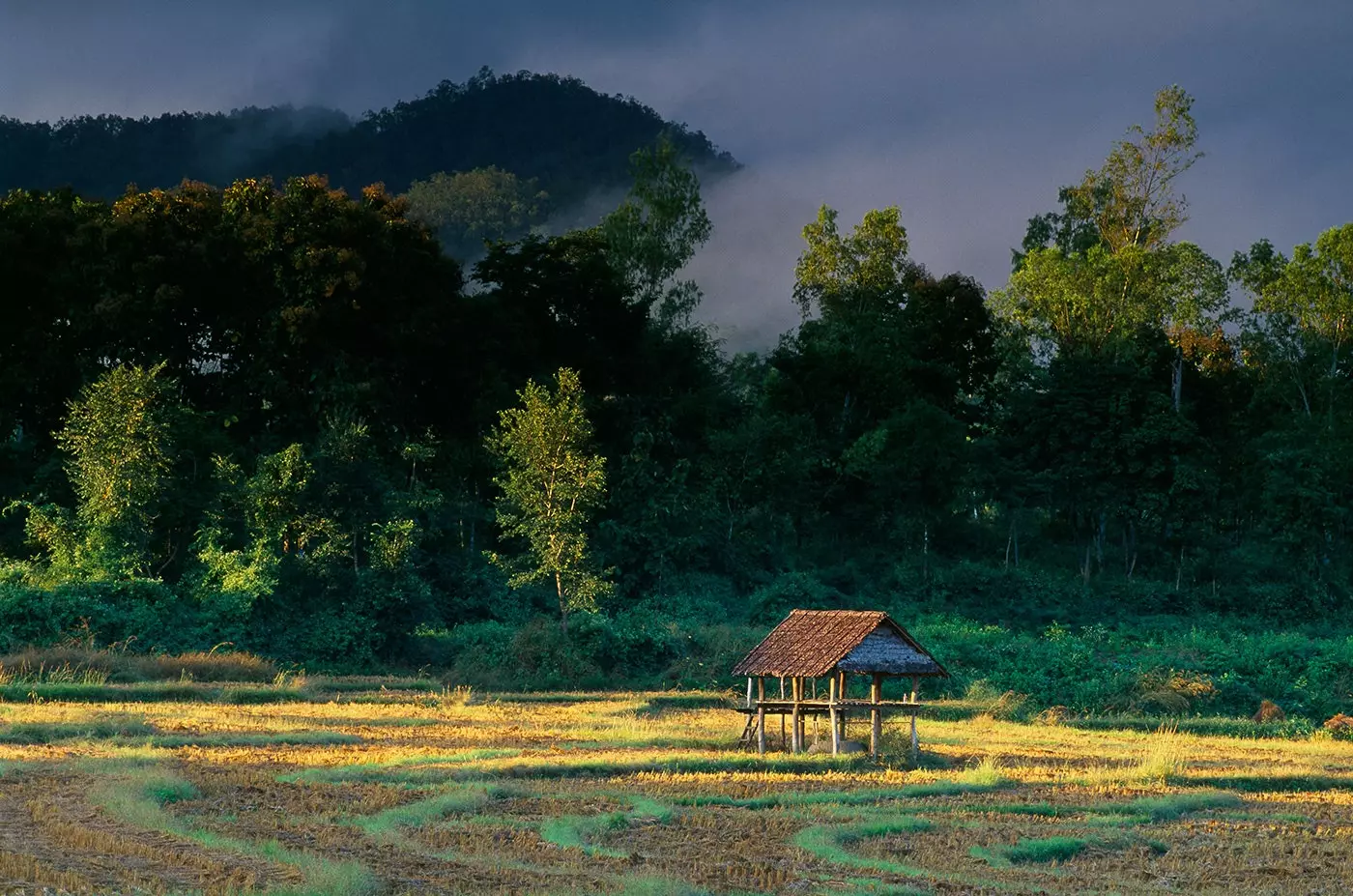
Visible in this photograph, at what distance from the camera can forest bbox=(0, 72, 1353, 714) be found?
42469 millimetres

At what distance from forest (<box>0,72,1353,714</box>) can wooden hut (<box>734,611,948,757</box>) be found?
13832 millimetres

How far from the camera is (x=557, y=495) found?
43.7 metres

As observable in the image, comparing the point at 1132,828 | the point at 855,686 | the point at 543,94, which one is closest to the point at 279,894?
the point at 1132,828

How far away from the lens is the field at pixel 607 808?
15.3 m

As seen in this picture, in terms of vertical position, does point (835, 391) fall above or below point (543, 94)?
below

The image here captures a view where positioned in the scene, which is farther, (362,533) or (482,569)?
(482,569)

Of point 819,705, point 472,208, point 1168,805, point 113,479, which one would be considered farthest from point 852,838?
point 472,208

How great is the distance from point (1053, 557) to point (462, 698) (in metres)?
31.8

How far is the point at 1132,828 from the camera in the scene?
19859 mm

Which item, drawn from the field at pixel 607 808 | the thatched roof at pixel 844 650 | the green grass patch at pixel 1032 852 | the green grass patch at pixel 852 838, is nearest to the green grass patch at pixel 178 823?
the field at pixel 607 808

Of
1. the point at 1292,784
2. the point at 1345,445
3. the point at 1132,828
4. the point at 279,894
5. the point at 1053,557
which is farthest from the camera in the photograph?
the point at 1053,557

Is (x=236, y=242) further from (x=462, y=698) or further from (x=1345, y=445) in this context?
(x=1345, y=445)

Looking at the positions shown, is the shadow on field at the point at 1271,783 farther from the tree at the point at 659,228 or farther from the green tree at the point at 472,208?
the green tree at the point at 472,208

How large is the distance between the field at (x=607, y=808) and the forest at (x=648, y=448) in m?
10.1
